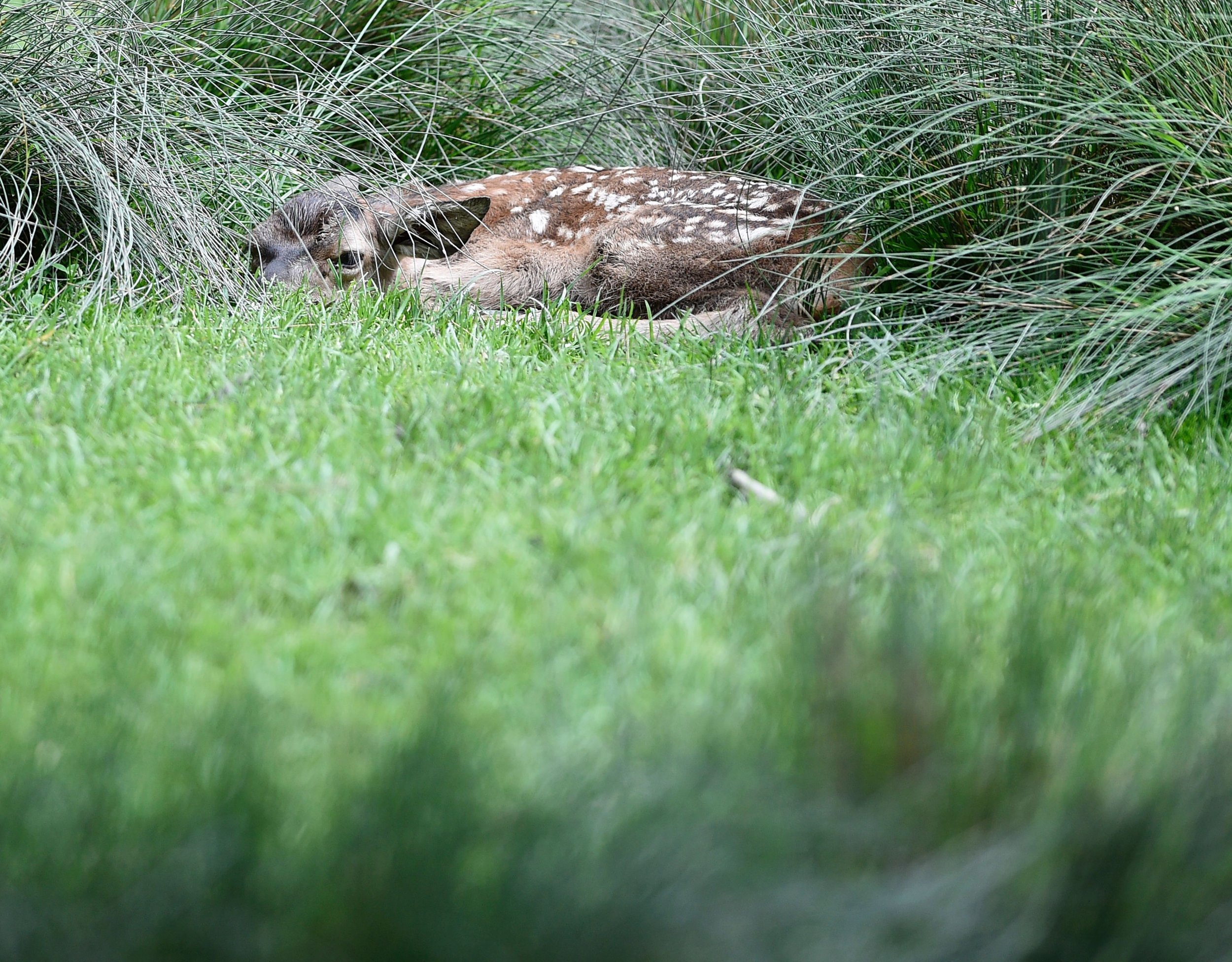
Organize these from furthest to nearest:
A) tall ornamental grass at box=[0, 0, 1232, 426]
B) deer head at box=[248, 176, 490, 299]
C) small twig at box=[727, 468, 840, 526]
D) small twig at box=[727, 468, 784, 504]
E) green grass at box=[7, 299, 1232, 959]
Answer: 1. deer head at box=[248, 176, 490, 299]
2. tall ornamental grass at box=[0, 0, 1232, 426]
3. small twig at box=[727, 468, 784, 504]
4. small twig at box=[727, 468, 840, 526]
5. green grass at box=[7, 299, 1232, 959]

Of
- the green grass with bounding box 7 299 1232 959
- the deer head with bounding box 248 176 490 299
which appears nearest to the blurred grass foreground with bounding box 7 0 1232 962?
the green grass with bounding box 7 299 1232 959

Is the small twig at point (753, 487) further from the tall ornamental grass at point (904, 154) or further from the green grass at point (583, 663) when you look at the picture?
the tall ornamental grass at point (904, 154)

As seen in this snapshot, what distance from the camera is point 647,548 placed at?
2469 millimetres

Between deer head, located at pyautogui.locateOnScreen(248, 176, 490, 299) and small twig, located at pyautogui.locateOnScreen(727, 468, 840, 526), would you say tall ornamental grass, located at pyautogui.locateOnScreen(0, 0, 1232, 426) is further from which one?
small twig, located at pyautogui.locateOnScreen(727, 468, 840, 526)

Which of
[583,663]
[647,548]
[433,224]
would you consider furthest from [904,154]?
[583,663]

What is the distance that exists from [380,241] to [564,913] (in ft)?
14.9

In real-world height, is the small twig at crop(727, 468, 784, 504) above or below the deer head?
above

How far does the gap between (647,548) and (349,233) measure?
3.37 metres

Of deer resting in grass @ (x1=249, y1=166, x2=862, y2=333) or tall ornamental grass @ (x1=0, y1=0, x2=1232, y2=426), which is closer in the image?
tall ornamental grass @ (x1=0, y1=0, x2=1232, y2=426)

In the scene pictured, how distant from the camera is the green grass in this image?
1.40 metres

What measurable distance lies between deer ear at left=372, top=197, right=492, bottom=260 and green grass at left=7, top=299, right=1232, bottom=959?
1906 mm

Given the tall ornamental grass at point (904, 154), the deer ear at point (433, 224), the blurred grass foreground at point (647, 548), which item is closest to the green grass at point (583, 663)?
the blurred grass foreground at point (647, 548)

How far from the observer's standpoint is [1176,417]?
12.4 ft

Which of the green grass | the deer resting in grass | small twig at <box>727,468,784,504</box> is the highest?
the green grass
